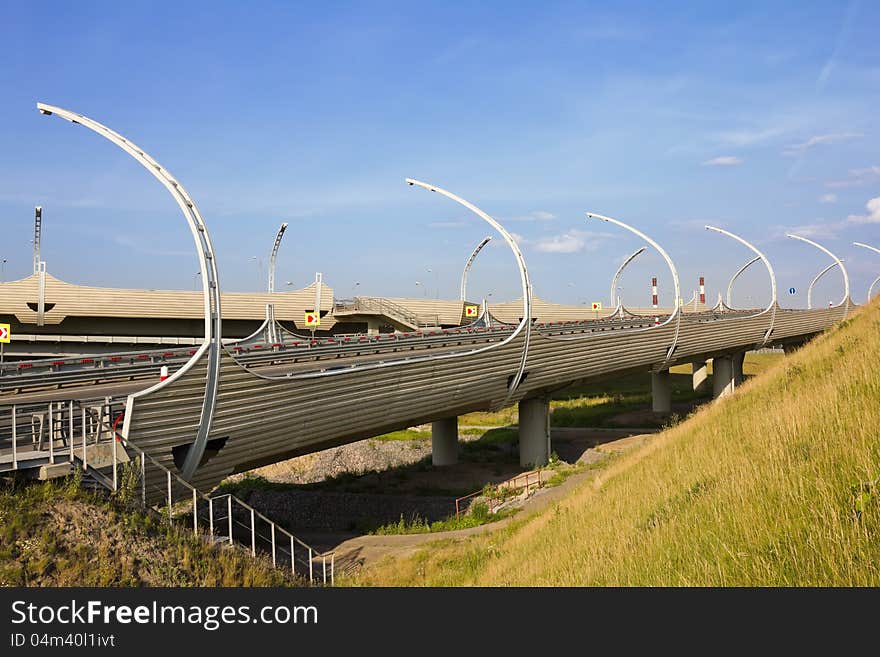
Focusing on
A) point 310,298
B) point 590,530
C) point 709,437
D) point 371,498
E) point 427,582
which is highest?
point 310,298

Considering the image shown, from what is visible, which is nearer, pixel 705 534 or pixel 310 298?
pixel 705 534

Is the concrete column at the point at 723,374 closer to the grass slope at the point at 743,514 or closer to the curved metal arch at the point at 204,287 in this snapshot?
the grass slope at the point at 743,514

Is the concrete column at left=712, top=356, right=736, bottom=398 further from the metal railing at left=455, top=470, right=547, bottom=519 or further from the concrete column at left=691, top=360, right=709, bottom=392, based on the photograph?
the metal railing at left=455, top=470, right=547, bottom=519

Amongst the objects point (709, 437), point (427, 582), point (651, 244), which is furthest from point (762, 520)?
point (651, 244)

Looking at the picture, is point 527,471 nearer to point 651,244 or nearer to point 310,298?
point 651,244

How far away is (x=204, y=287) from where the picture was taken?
52.2ft

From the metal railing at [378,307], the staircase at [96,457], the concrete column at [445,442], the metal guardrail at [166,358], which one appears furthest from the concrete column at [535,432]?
the metal railing at [378,307]

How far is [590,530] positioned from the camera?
12.1m

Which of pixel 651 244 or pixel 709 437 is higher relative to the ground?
pixel 651 244

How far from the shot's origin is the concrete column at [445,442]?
125ft

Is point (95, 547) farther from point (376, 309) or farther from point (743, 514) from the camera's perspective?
point (376, 309)

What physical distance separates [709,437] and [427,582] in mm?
6535

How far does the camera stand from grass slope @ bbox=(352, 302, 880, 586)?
21.9 feet

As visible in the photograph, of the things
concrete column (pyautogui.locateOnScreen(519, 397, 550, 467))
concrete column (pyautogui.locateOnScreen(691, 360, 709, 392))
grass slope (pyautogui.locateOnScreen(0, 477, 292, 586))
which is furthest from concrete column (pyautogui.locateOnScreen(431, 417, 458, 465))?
concrete column (pyautogui.locateOnScreen(691, 360, 709, 392))
